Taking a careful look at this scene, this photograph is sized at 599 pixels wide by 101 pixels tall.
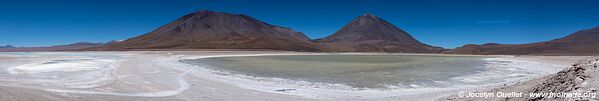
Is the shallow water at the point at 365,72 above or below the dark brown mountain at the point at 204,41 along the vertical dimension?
below

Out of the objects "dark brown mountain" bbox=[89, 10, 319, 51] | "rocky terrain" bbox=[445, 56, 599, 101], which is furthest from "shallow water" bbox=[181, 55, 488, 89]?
"dark brown mountain" bbox=[89, 10, 319, 51]

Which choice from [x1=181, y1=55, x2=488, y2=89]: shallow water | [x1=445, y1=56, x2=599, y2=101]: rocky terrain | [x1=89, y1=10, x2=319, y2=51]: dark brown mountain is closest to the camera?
[x1=445, y1=56, x2=599, y2=101]: rocky terrain

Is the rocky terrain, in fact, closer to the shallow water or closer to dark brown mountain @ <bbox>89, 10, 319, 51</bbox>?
the shallow water

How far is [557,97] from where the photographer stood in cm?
504

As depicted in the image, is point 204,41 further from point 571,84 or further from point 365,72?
point 571,84

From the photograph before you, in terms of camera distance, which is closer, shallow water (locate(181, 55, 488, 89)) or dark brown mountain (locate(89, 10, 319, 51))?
shallow water (locate(181, 55, 488, 89))

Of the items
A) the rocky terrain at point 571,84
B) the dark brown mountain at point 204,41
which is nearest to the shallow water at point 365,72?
the rocky terrain at point 571,84

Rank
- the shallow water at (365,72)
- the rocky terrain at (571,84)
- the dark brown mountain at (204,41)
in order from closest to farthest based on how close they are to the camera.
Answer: the rocky terrain at (571,84)
the shallow water at (365,72)
the dark brown mountain at (204,41)

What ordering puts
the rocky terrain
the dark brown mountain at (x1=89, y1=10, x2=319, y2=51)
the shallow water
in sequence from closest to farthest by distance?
the rocky terrain → the shallow water → the dark brown mountain at (x1=89, y1=10, x2=319, y2=51)

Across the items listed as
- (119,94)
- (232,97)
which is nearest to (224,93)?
(232,97)

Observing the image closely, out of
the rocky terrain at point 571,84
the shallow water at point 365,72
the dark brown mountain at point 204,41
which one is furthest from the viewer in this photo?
the dark brown mountain at point 204,41

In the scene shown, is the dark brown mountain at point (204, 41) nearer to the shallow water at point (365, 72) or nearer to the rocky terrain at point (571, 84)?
the shallow water at point (365, 72)

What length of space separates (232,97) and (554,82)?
5997 millimetres

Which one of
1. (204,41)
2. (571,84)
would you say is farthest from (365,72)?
(204,41)
